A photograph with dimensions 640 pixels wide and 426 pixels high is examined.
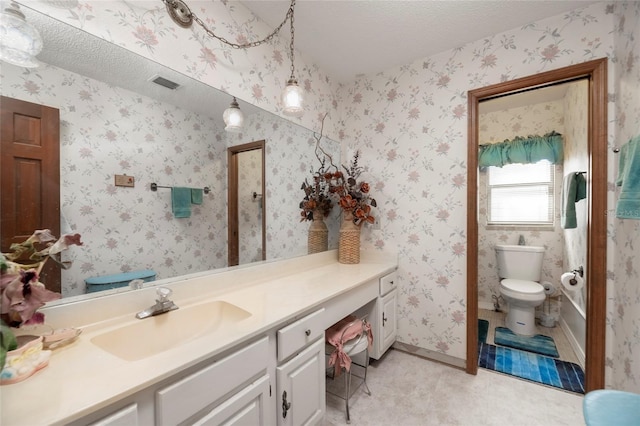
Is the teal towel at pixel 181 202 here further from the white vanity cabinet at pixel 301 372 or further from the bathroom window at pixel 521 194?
the bathroom window at pixel 521 194

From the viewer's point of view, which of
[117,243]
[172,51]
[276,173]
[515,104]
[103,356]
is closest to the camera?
[103,356]

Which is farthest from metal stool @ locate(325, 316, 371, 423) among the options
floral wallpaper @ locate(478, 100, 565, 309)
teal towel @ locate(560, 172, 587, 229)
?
floral wallpaper @ locate(478, 100, 565, 309)

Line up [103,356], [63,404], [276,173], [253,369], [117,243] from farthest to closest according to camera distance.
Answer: [276,173], [117,243], [253,369], [103,356], [63,404]

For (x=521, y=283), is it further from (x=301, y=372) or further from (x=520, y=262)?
(x=301, y=372)

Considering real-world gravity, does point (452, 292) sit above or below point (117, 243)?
below

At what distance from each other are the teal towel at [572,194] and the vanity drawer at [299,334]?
2437 millimetres

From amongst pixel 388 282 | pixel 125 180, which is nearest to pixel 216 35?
pixel 125 180

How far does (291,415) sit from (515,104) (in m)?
3.70

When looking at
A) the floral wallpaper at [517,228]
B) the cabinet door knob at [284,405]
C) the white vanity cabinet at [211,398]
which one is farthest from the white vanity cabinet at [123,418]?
the floral wallpaper at [517,228]

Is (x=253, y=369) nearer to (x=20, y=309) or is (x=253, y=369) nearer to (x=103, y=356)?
(x=103, y=356)

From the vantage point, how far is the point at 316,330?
1.26 meters

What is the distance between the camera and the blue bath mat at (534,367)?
181 centimetres

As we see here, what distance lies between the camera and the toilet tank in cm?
277

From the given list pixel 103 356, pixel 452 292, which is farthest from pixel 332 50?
pixel 103 356
